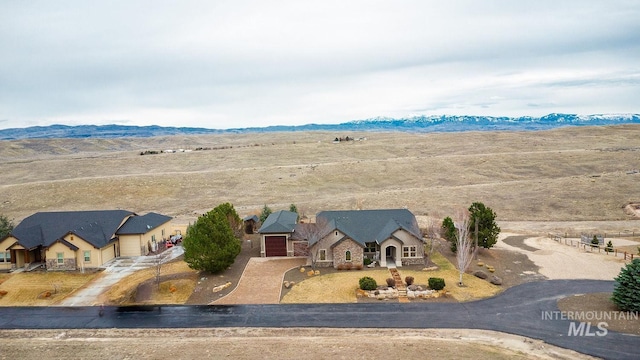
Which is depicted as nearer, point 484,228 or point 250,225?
point 484,228

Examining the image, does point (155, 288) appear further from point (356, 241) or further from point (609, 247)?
point (609, 247)

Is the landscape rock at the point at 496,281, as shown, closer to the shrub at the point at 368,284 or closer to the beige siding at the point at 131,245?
the shrub at the point at 368,284

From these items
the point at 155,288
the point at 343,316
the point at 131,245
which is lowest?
the point at 343,316

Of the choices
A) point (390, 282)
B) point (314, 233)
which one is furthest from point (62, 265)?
point (390, 282)

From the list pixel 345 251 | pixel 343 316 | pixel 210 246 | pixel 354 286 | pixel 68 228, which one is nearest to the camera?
pixel 343 316

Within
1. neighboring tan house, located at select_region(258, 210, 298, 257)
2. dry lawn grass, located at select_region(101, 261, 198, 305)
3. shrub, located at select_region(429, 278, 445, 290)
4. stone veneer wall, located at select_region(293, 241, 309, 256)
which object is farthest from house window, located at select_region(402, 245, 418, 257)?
dry lawn grass, located at select_region(101, 261, 198, 305)

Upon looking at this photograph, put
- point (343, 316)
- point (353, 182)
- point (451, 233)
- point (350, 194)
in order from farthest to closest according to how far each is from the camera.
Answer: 1. point (353, 182)
2. point (350, 194)
3. point (451, 233)
4. point (343, 316)

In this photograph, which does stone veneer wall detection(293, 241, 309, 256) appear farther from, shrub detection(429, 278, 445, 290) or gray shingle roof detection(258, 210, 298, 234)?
shrub detection(429, 278, 445, 290)

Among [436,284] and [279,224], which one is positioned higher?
[279,224]
